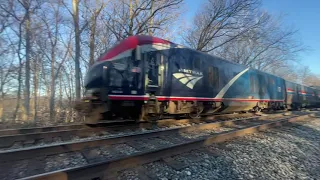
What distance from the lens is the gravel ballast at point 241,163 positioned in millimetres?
3331

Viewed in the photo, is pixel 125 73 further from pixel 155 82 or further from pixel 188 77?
pixel 188 77

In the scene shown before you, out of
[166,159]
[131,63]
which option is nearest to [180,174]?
[166,159]

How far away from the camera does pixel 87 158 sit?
3.77 m

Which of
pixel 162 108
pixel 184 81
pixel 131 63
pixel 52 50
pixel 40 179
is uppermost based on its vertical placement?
pixel 52 50

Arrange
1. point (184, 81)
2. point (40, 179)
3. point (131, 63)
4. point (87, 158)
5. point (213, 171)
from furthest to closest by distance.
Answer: point (184, 81)
point (131, 63)
point (87, 158)
point (213, 171)
point (40, 179)

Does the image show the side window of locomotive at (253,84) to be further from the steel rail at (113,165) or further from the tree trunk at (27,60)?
the tree trunk at (27,60)

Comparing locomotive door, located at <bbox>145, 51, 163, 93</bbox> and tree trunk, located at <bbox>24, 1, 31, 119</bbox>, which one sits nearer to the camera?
locomotive door, located at <bbox>145, 51, 163, 93</bbox>

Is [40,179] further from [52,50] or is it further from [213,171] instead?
[52,50]

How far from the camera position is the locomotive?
643 centimetres

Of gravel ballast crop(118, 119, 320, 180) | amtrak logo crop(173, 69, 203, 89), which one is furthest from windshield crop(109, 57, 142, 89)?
gravel ballast crop(118, 119, 320, 180)

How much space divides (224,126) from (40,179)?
22.4 ft

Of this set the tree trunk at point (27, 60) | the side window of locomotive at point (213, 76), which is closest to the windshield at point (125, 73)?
→ the side window of locomotive at point (213, 76)

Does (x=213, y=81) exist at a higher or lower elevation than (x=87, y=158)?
higher

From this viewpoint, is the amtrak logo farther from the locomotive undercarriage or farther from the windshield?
the windshield
